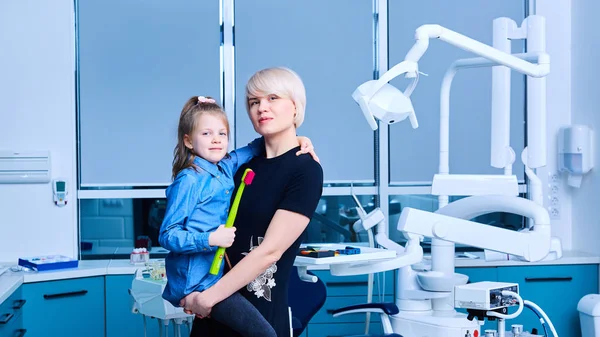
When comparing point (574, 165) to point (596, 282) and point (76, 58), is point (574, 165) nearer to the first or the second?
point (596, 282)

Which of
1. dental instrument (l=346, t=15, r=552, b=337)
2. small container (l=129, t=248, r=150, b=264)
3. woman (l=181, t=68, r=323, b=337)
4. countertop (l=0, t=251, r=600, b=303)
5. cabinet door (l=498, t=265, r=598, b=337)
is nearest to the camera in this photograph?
woman (l=181, t=68, r=323, b=337)

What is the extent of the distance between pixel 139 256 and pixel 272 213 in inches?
88.0

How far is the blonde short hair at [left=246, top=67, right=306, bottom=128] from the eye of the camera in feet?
6.13

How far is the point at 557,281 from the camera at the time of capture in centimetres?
406

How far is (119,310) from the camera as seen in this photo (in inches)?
146

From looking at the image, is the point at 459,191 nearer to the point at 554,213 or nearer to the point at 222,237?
the point at 222,237

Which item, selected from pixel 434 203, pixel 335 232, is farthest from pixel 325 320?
pixel 434 203

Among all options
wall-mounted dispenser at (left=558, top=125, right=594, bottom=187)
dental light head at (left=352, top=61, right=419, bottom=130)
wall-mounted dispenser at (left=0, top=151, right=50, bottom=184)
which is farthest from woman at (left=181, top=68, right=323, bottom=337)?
wall-mounted dispenser at (left=558, top=125, right=594, bottom=187)

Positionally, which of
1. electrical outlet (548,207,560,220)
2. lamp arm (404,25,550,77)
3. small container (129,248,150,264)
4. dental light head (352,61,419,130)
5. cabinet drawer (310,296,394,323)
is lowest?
cabinet drawer (310,296,394,323)

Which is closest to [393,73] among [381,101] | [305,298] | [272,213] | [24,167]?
[381,101]

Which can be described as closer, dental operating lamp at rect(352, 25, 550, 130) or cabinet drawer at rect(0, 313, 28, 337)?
dental operating lamp at rect(352, 25, 550, 130)

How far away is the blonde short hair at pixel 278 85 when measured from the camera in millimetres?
1867

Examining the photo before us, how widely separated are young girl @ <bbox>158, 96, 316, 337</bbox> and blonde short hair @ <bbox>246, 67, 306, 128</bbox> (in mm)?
135

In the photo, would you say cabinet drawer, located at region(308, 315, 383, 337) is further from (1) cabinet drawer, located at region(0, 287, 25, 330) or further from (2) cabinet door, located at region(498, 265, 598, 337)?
(1) cabinet drawer, located at region(0, 287, 25, 330)
